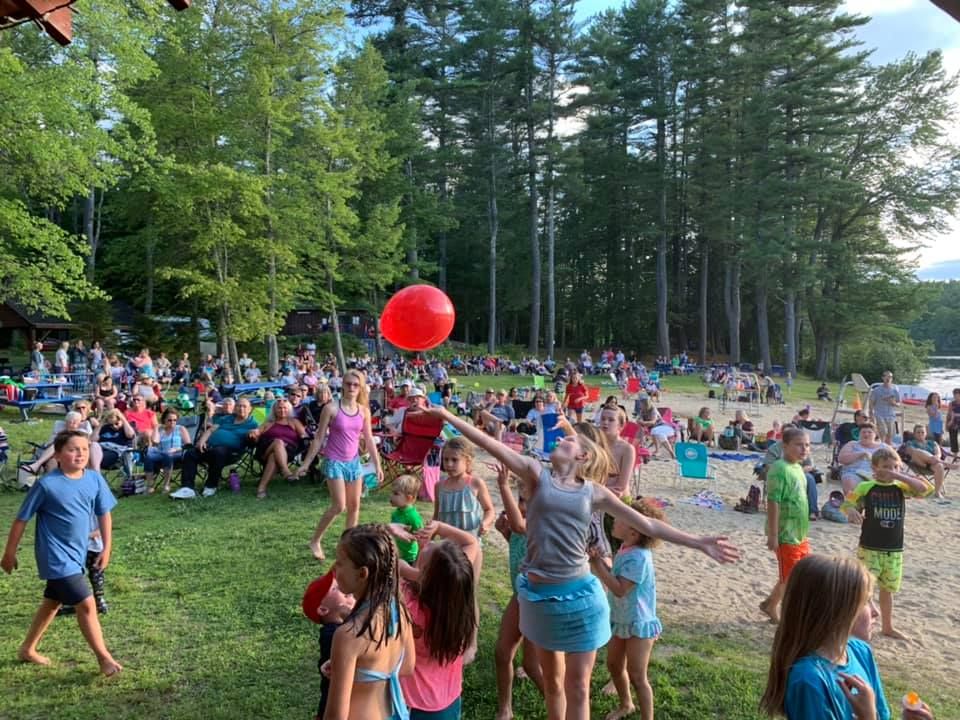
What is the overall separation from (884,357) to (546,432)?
33.5 meters

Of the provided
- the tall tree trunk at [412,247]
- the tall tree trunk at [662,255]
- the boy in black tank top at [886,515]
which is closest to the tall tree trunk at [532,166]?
the tall tree trunk at [412,247]

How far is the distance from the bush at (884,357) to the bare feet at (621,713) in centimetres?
3847

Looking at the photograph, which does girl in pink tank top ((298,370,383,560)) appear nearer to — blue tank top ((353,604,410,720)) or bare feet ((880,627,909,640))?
blue tank top ((353,604,410,720))

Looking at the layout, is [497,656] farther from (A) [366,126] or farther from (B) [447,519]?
(A) [366,126]

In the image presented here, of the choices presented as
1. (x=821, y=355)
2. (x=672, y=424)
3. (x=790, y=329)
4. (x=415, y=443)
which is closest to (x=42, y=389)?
(x=415, y=443)

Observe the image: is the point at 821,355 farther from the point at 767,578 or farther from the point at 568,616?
the point at 568,616

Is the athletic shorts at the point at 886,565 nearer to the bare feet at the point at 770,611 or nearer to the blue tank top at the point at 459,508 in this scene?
the bare feet at the point at 770,611

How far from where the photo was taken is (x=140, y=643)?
4.14m

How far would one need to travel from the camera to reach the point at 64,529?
3484mm

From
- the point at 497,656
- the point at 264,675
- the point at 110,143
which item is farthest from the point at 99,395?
the point at 497,656

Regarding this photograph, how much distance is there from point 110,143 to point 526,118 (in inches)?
982

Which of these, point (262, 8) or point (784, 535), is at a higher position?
point (262, 8)

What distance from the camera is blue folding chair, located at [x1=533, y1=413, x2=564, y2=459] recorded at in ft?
36.7

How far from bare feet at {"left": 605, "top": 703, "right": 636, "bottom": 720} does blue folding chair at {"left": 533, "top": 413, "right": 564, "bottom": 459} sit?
759 centimetres
